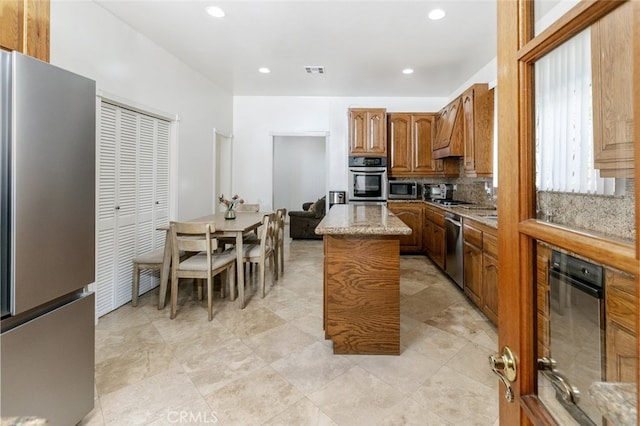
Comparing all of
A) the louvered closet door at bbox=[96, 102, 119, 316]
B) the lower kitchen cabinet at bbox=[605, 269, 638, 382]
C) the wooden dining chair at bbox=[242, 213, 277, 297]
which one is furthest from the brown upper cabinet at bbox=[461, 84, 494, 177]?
the louvered closet door at bbox=[96, 102, 119, 316]

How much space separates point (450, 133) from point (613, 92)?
13.4 ft

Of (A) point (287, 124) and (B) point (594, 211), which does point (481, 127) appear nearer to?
(A) point (287, 124)

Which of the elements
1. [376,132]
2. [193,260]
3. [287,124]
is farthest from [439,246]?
[287,124]

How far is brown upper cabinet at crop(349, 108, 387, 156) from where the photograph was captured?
487cm

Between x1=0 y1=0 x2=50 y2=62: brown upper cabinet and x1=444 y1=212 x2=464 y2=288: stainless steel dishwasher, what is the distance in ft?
11.3

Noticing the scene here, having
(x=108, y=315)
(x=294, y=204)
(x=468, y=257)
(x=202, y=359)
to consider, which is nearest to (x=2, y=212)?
(x=202, y=359)

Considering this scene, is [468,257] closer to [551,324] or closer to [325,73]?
[551,324]

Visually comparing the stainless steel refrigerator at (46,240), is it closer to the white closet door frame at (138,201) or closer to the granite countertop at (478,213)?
the white closet door frame at (138,201)

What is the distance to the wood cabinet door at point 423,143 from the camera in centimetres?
492

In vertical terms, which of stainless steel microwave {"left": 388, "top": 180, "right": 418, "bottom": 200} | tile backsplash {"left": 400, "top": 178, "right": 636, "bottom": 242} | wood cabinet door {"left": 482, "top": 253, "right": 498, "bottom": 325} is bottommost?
wood cabinet door {"left": 482, "top": 253, "right": 498, "bottom": 325}

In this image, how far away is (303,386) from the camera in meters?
1.74

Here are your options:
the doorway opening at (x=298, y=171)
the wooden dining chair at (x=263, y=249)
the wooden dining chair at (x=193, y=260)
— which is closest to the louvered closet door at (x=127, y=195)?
the wooden dining chair at (x=193, y=260)

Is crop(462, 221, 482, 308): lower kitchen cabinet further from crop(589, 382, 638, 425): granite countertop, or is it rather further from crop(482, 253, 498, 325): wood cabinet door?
crop(589, 382, 638, 425): granite countertop

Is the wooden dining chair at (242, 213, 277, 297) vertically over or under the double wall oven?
under
